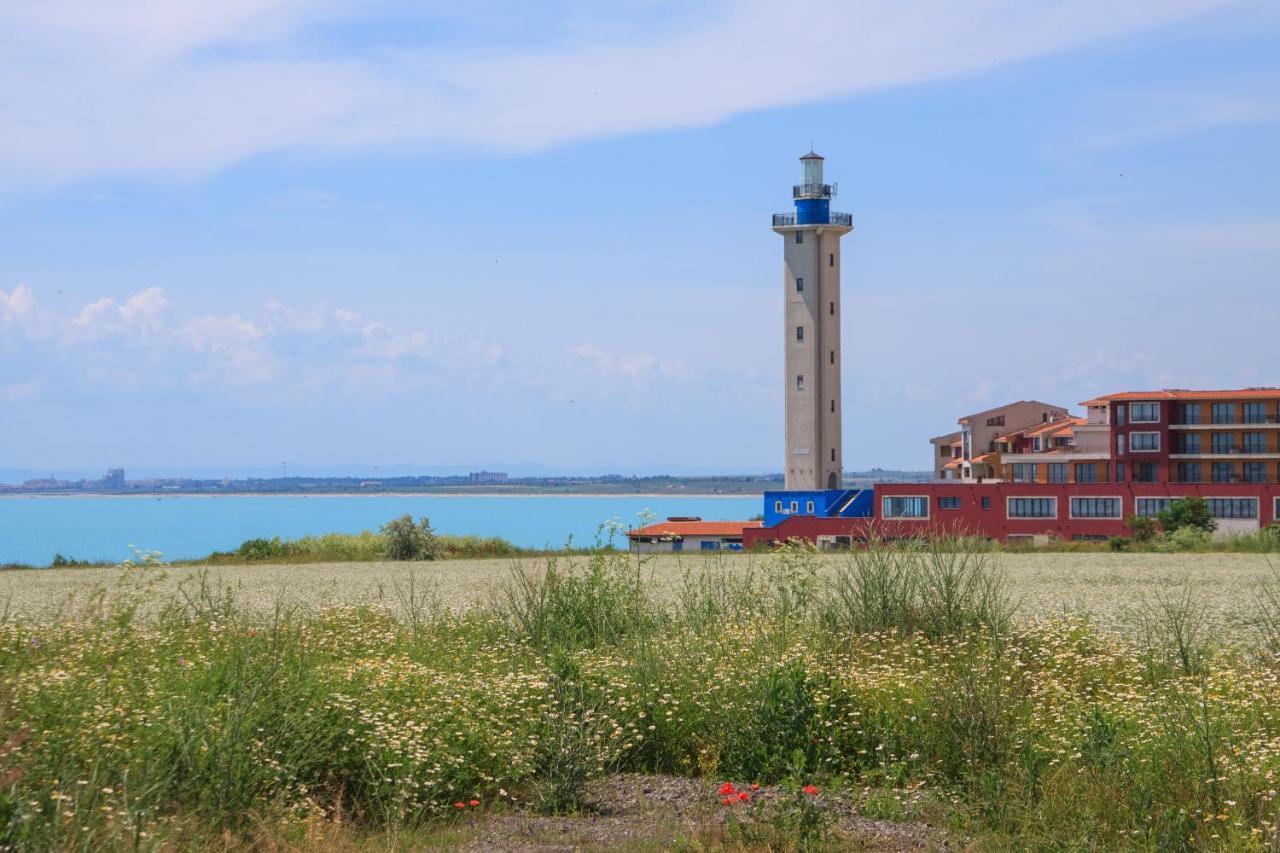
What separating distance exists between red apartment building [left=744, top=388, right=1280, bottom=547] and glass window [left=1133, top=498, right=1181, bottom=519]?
0.04 metres

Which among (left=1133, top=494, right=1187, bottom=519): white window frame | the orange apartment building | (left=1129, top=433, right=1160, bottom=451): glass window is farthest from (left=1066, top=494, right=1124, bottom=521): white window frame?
(left=1129, top=433, right=1160, bottom=451): glass window

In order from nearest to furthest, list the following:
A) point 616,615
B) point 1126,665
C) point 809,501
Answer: point 1126,665
point 616,615
point 809,501

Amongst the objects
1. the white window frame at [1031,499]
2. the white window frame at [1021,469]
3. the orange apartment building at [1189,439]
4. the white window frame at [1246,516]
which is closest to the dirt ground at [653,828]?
the white window frame at [1031,499]

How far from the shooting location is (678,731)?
886 cm

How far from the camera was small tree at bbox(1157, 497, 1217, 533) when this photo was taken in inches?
1818

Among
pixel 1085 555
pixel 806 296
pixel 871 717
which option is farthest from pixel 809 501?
pixel 871 717

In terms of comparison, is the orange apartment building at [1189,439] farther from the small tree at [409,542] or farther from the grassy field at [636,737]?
the grassy field at [636,737]

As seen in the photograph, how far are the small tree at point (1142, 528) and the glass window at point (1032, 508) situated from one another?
3892 millimetres

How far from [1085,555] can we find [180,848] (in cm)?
3296

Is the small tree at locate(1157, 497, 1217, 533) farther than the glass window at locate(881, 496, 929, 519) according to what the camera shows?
No

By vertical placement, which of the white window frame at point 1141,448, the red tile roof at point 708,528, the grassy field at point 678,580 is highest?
the white window frame at point 1141,448

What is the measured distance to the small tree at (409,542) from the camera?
36406mm

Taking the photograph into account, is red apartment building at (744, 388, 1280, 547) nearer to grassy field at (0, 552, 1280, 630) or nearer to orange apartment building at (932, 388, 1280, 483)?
orange apartment building at (932, 388, 1280, 483)

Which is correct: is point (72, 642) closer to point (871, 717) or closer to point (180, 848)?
point (180, 848)
